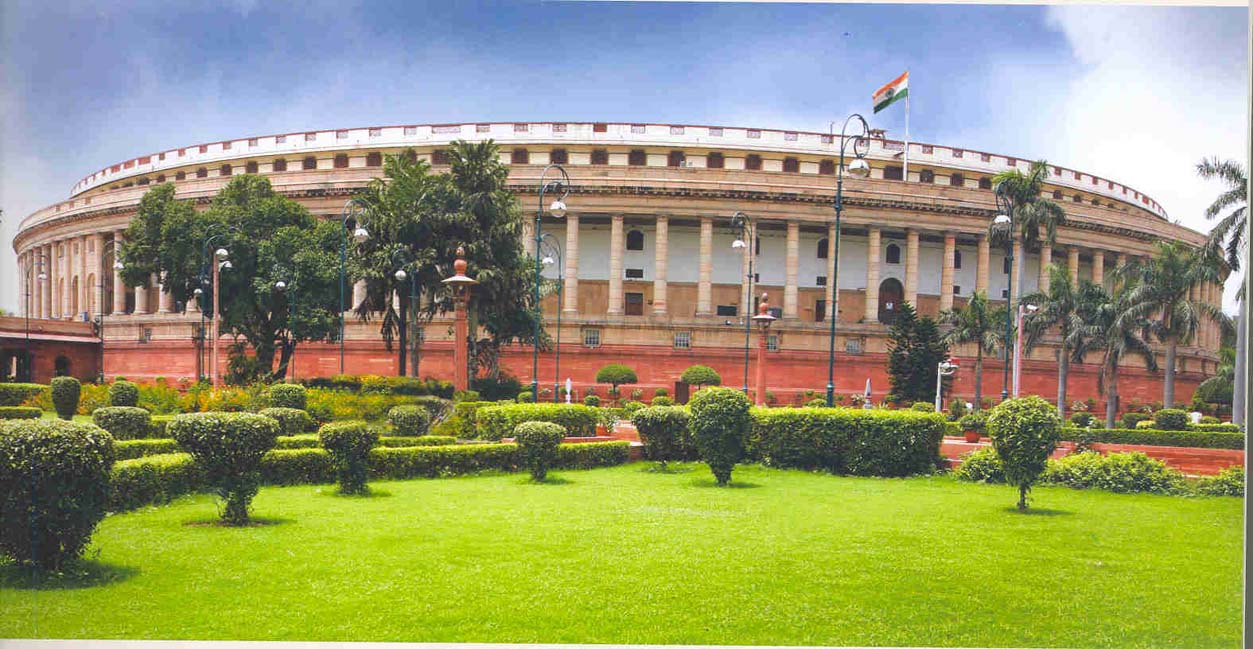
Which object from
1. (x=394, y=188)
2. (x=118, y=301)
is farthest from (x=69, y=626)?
(x=118, y=301)

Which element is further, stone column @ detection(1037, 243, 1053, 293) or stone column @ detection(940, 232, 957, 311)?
stone column @ detection(940, 232, 957, 311)

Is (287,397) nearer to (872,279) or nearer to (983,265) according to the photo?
(872,279)

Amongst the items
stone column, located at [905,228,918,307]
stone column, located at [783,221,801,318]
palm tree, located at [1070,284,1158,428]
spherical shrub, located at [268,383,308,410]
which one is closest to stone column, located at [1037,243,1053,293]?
stone column, located at [905,228,918,307]

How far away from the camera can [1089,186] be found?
43.4 m

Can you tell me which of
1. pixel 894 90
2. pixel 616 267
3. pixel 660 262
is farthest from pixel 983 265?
pixel 894 90

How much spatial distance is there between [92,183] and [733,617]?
5034 centimetres

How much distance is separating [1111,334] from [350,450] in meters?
25.5

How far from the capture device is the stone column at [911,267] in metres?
39.8

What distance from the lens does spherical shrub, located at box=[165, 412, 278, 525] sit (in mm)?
9805

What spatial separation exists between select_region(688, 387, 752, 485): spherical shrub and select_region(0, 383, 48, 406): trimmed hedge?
71.8 feet

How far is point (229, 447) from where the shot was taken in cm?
990

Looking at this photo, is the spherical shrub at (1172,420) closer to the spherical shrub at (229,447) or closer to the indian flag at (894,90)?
the indian flag at (894,90)

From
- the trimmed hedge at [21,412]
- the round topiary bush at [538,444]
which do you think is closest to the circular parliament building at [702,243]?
the trimmed hedge at [21,412]

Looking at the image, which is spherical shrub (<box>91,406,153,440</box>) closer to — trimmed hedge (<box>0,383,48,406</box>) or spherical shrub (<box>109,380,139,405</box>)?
spherical shrub (<box>109,380,139,405</box>)
